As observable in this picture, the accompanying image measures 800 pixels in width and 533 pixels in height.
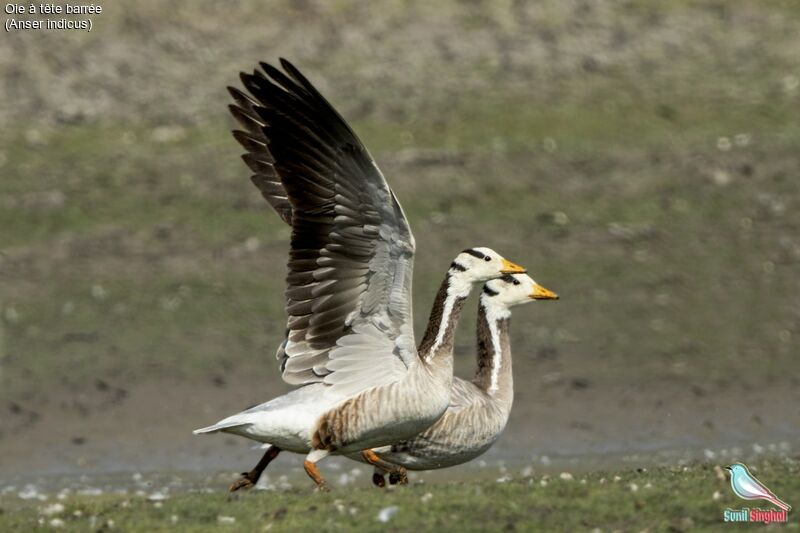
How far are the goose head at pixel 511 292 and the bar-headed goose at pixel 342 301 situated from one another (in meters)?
1.69

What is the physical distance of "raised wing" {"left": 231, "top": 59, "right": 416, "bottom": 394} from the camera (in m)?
9.18

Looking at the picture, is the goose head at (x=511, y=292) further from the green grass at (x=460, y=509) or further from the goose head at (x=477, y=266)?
the green grass at (x=460, y=509)

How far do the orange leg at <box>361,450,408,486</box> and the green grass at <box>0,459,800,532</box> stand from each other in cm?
114

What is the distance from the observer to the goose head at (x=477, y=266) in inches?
403

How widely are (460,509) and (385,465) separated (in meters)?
2.19

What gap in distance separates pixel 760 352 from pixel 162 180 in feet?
24.3

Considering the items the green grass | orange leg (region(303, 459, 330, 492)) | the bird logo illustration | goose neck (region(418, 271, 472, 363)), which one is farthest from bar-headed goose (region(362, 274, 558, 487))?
the bird logo illustration

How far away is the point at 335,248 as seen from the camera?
942cm

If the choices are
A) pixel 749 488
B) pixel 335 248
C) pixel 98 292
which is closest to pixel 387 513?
pixel 749 488

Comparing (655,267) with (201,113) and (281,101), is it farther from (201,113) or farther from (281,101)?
(281,101)

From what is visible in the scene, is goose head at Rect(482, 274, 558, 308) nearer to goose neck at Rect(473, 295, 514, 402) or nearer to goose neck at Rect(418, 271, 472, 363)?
goose neck at Rect(473, 295, 514, 402)

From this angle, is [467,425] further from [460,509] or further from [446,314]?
[460,509]

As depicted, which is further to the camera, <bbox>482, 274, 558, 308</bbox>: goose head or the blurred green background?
the blurred green background

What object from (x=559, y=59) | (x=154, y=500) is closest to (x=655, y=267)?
(x=559, y=59)
